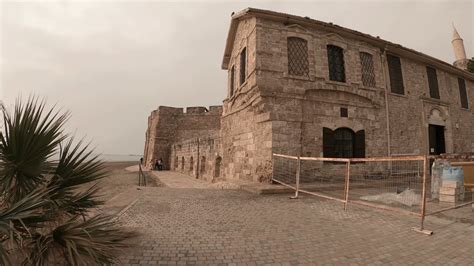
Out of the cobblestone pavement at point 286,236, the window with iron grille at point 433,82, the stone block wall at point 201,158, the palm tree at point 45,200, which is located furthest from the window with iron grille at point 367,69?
the palm tree at point 45,200

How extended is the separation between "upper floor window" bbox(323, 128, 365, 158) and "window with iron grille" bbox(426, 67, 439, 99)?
635 cm

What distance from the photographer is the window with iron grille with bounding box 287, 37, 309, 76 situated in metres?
9.95

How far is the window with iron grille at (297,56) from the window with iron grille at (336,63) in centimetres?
132

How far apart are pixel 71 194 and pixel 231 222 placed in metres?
2.69

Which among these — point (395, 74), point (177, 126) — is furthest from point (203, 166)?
point (177, 126)

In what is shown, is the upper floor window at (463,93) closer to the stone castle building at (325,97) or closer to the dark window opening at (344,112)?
the stone castle building at (325,97)

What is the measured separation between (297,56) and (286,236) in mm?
8032

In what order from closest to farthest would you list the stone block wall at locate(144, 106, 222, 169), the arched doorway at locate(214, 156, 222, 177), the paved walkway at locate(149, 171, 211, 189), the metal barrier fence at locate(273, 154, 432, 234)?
the metal barrier fence at locate(273, 154, 432, 234) → the paved walkway at locate(149, 171, 211, 189) → the arched doorway at locate(214, 156, 222, 177) → the stone block wall at locate(144, 106, 222, 169)

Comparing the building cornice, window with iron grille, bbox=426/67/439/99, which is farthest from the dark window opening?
window with iron grille, bbox=426/67/439/99

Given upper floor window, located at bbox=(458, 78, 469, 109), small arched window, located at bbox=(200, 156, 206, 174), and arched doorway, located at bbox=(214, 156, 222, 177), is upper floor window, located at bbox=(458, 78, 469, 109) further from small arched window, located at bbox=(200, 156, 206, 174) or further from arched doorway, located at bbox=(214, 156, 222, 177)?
small arched window, located at bbox=(200, 156, 206, 174)

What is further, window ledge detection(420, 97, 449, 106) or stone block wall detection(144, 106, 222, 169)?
stone block wall detection(144, 106, 222, 169)

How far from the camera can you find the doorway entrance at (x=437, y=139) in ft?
43.4

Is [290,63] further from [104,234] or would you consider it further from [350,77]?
[104,234]

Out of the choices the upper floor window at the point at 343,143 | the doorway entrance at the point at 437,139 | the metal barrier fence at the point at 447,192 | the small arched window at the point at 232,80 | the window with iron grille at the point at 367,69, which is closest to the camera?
the metal barrier fence at the point at 447,192
